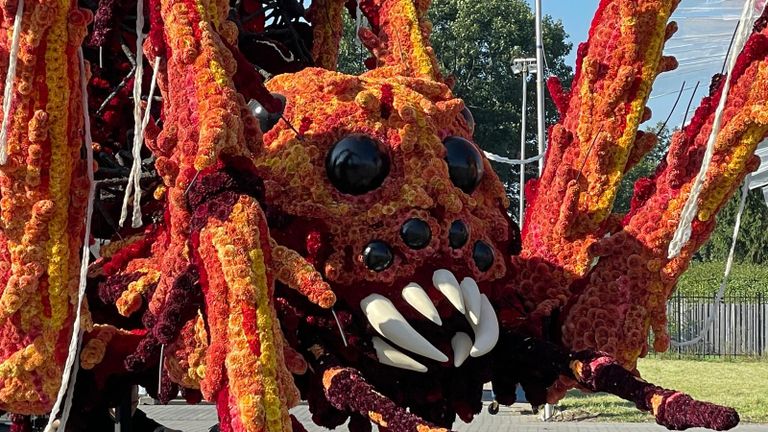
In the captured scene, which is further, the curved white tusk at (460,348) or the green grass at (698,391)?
the green grass at (698,391)

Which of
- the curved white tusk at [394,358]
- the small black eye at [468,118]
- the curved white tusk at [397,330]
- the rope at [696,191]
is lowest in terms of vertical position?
the curved white tusk at [394,358]

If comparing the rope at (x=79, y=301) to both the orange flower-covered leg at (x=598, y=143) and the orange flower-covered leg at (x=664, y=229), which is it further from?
the orange flower-covered leg at (x=664, y=229)

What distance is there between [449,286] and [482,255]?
0.23 metres

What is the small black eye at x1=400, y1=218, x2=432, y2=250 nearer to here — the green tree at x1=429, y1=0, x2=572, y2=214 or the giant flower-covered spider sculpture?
the giant flower-covered spider sculpture

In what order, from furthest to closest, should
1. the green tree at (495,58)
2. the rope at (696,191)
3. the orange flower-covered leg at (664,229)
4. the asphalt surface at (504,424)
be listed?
the green tree at (495,58)
the asphalt surface at (504,424)
the orange flower-covered leg at (664,229)
the rope at (696,191)

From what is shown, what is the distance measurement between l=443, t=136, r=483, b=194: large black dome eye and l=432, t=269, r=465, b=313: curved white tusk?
0.34 meters

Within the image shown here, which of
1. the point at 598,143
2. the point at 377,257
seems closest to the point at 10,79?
the point at 377,257

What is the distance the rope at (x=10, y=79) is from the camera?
2.51 metres

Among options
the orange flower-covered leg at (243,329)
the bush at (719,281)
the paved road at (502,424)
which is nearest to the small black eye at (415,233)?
the orange flower-covered leg at (243,329)

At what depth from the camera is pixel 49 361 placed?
2615 mm

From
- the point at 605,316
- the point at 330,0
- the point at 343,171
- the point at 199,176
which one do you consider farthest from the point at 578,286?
the point at 330,0

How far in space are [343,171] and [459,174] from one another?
363 mm

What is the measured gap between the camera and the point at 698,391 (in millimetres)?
10945

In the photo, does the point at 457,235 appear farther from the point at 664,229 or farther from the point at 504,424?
the point at 504,424
